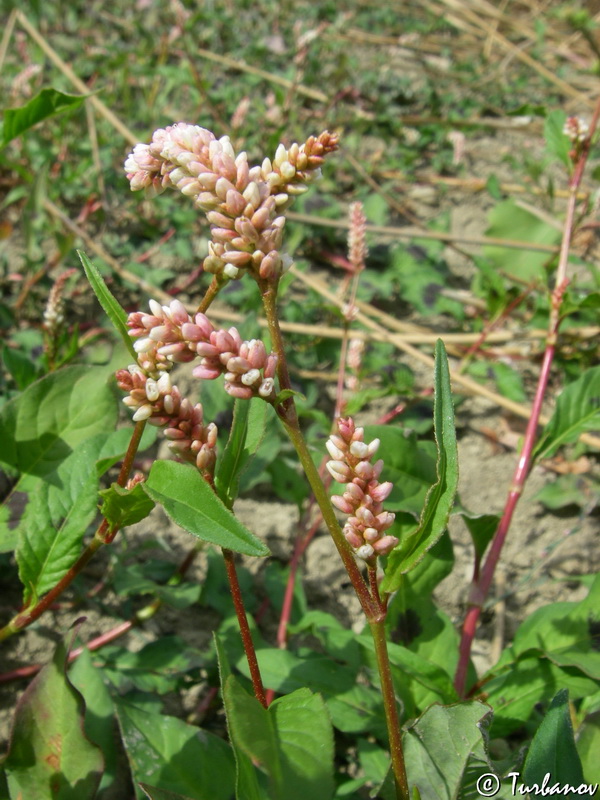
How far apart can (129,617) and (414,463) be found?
0.87 m

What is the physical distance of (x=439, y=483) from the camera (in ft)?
3.14

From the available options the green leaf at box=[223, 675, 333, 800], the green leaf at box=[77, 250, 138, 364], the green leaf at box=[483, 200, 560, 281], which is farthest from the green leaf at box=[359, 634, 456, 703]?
the green leaf at box=[483, 200, 560, 281]

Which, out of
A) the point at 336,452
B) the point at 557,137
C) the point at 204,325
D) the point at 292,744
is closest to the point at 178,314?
the point at 204,325

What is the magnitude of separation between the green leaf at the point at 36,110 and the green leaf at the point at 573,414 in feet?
4.48

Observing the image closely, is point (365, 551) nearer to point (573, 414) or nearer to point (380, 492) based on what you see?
point (380, 492)

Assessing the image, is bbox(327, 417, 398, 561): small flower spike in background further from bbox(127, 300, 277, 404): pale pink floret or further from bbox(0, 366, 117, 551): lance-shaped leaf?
bbox(0, 366, 117, 551): lance-shaped leaf

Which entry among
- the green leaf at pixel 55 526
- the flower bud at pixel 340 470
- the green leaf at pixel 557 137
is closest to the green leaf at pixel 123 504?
the green leaf at pixel 55 526

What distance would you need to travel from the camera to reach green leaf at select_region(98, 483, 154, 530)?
100 centimetres

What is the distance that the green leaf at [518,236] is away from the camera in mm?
3152

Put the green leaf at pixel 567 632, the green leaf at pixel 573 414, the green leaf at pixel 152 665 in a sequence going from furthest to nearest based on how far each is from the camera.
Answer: the green leaf at pixel 573 414, the green leaf at pixel 152 665, the green leaf at pixel 567 632

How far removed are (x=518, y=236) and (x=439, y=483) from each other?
2.57 metres

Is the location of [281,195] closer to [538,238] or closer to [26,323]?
[26,323]

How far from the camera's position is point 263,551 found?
2.71 feet

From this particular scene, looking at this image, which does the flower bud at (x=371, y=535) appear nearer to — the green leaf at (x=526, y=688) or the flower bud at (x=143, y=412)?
the flower bud at (x=143, y=412)
